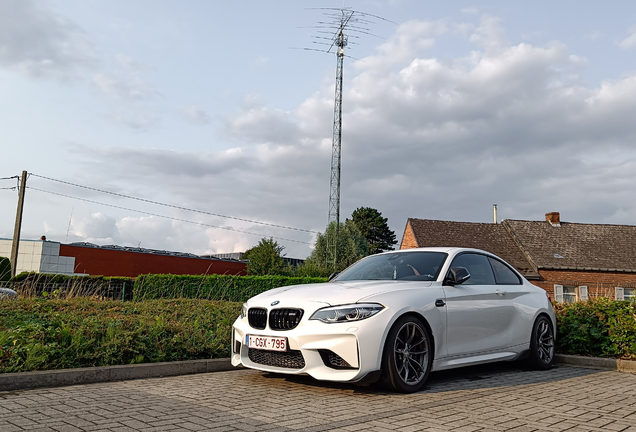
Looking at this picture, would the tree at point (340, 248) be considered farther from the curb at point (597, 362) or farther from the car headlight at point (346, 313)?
the car headlight at point (346, 313)

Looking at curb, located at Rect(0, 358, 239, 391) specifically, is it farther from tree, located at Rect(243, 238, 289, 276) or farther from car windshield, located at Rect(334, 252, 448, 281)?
tree, located at Rect(243, 238, 289, 276)

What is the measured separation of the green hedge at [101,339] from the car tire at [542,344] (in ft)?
13.9

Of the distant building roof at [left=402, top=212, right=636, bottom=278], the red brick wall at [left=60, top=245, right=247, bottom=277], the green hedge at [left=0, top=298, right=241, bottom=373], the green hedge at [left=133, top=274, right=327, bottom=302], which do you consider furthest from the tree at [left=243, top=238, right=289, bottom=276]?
the green hedge at [left=0, top=298, right=241, bottom=373]

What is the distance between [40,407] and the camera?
4.48m

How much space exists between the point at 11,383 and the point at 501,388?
5123 millimetres

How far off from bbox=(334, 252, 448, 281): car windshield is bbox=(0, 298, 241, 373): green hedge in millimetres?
2184

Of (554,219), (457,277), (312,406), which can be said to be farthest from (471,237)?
(312,406)

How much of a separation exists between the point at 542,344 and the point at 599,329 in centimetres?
152

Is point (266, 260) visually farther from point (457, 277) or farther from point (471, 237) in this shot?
point (457, 277)

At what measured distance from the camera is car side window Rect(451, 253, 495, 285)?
6.71m

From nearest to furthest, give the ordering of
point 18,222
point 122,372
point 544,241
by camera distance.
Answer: point 122,372 → point 18,222 → point 544,241

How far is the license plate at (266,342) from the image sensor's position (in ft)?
17.3

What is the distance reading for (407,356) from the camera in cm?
536

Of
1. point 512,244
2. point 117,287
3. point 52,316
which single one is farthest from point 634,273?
point 52,316
